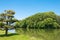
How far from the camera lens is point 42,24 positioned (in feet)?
245

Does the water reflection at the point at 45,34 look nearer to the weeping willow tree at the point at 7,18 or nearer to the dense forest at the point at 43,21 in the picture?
the weeping willow tree at the point at 7,18

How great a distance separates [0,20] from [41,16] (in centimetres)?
5047

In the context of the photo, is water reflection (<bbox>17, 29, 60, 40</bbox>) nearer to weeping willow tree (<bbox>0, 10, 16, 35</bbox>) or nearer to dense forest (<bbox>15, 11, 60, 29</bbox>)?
weeping willow tree (<bbox>0, 10, 16, 35</bbox>)

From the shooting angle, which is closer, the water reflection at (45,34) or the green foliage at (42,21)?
the water reflection at (45,34)

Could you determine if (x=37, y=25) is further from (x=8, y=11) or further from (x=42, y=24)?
(x=8, y=11)

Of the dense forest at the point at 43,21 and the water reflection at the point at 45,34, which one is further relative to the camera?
the dense forest at the point at 43,21

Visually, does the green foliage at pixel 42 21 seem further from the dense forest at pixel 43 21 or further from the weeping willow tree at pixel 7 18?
the weeping willow tree at pixel 7 18

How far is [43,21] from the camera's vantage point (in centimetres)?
7581

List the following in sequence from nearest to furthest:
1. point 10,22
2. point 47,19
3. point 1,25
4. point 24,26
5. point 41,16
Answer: point 1,25
point 10,22
point 47,19
point 41,16
point 24,26

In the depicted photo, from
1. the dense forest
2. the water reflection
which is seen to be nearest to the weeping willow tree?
the water reflection

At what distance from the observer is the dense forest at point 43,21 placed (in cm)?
7372

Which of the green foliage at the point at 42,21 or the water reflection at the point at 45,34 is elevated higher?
the green foliage at the point at 42,21

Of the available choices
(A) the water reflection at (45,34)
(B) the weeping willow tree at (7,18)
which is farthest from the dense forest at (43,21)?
(B) the weeping willow tree at (7,18)

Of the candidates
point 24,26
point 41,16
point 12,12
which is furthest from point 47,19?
point 12,12
